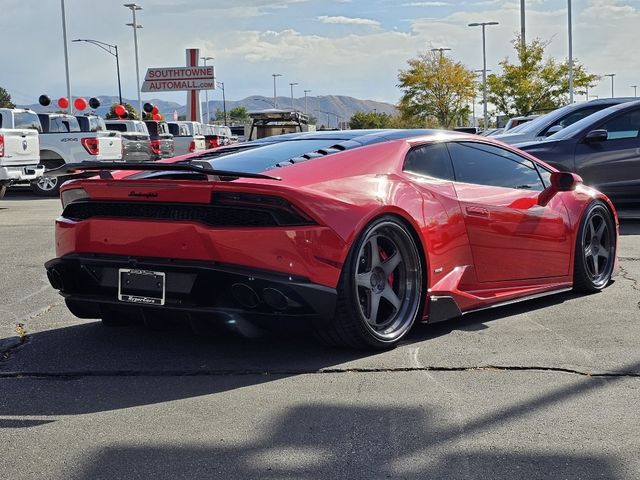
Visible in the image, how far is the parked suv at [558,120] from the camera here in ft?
41.5

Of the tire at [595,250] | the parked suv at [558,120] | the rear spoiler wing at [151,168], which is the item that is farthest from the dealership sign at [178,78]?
the rear spoiler wing at [151,168]

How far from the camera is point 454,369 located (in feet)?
14.5

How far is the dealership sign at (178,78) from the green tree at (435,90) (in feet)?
57.4

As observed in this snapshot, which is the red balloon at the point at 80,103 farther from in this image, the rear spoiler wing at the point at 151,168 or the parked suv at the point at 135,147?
the rear spoiler wing at the point at 151,168

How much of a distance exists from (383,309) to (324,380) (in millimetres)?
812

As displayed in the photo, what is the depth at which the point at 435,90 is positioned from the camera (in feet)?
200

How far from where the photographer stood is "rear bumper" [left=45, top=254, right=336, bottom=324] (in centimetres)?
420

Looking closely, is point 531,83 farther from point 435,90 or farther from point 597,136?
point 597,136

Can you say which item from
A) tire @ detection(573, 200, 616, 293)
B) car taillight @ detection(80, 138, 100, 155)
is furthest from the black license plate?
car taillight @ detection(80, 138, 100, 155)

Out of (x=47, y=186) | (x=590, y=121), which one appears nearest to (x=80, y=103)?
(x=47, y=186)

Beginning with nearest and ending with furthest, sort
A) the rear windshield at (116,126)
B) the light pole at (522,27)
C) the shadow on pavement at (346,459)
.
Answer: the shadow on pavement at (346,459), the rear windshield at (116,126), the light pole at (522,27)

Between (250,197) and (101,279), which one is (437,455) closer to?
(250,197)

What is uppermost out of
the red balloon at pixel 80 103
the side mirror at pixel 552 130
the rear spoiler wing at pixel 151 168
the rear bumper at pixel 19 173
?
the red balloon at pixel 80 103

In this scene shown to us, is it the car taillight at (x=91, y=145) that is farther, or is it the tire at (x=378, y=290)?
the car taillight at (x=91, y=145)
